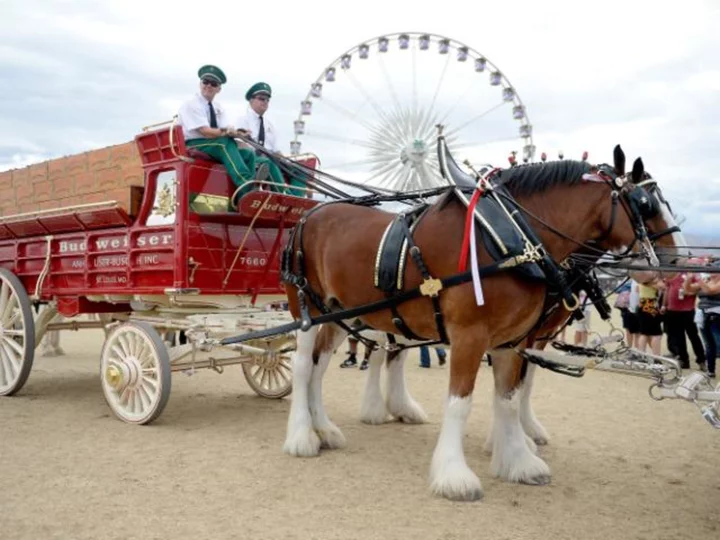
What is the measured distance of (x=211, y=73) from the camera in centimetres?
625

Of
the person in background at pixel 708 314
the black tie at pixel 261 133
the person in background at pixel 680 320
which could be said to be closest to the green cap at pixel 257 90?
the black tie at pixel 261 133

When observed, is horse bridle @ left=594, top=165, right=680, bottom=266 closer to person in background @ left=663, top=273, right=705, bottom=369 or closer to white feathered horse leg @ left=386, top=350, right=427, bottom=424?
white feathered horse leg @ left=386, top=350, right=427, bottom=424

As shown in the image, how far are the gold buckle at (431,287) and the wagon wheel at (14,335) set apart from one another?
4.72m

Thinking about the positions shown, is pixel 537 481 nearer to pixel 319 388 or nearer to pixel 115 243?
pixel 319 388

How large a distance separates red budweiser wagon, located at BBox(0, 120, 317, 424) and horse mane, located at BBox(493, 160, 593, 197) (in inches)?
84.3

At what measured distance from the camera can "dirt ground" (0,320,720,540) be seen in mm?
3539

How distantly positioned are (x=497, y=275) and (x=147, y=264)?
343cm

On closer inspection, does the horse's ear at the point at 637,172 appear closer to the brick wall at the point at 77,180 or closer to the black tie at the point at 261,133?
the black tie at the point at 261,133

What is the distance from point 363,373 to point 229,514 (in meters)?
6.05

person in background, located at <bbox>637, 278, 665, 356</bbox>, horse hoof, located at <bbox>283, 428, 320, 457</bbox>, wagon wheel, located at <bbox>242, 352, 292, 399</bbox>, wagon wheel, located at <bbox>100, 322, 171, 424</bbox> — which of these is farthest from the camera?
person in background, located at <bbox>637, 278, 665, 356</bbox>

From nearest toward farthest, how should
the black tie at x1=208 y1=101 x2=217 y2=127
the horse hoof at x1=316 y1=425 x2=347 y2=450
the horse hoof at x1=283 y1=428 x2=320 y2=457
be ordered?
the horse hoof at x1=283 y1=428 x2=320 y2=457
the horse hoof at x1=316 y1=425 x2=347 y2=450
the black tie at x1=208 y1=101 x2=217 y2=127

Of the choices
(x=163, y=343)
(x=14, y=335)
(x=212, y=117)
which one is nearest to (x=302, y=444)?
(x=163, y=343)

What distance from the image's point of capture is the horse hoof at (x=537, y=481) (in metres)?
4.33

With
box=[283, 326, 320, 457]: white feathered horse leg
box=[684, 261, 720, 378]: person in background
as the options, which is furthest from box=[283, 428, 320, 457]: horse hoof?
box=[684, 261, 720, 378]: person in background
